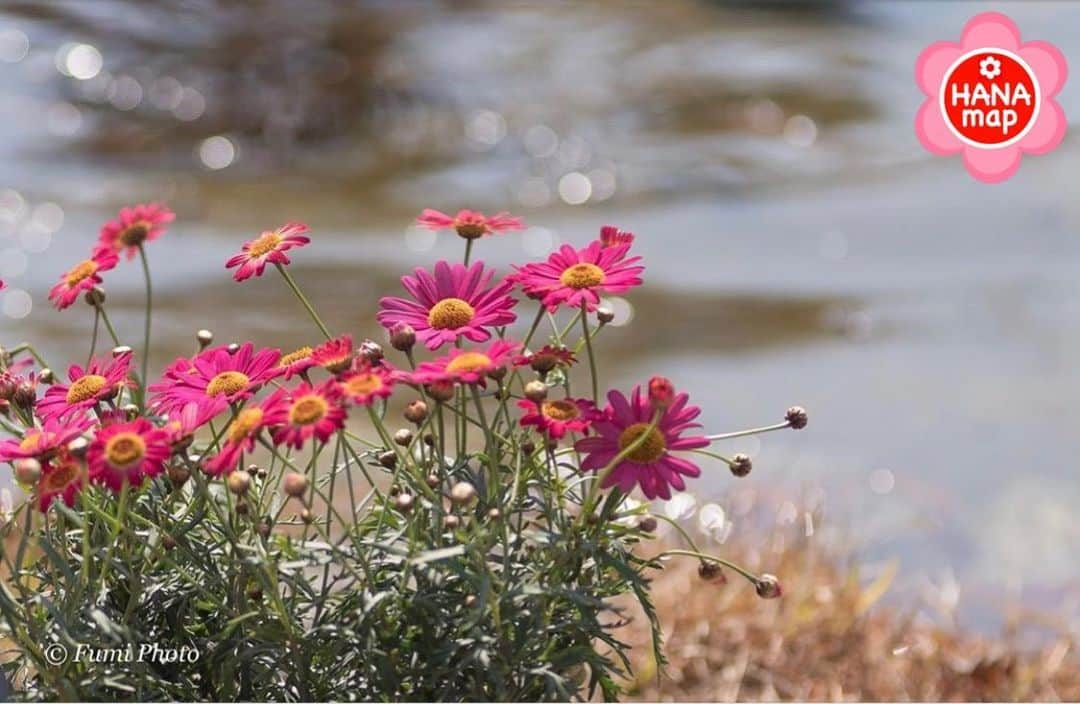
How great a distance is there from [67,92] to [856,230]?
14.6 ft

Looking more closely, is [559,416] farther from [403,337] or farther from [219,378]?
[219,378]

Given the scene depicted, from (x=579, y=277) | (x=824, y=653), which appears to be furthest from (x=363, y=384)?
(x=824, y=653)

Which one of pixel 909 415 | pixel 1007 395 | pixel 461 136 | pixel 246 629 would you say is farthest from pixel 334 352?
pixel 461 136

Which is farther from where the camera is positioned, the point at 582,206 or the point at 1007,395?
the point at 582,206

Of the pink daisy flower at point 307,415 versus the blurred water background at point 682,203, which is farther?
the blurred water background at point 682,203

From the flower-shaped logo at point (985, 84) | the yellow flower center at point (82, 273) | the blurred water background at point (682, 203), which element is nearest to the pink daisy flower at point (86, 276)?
the yellow flower center at point (82, 273)

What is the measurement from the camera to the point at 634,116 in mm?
7270

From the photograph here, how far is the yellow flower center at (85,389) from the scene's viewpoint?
1253mm

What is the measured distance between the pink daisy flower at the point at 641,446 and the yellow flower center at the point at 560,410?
25mm

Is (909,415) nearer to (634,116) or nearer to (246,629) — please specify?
(246,629)

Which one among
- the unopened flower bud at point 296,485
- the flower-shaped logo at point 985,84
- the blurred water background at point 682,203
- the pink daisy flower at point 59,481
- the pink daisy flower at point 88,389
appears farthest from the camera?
the blurred water background at point 682,203

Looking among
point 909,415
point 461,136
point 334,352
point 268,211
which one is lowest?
point 334,352

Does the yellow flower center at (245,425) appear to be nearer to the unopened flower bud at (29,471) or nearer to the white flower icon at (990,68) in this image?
the unopened flower bud at (29,471)

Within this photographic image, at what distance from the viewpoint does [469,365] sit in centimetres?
110
